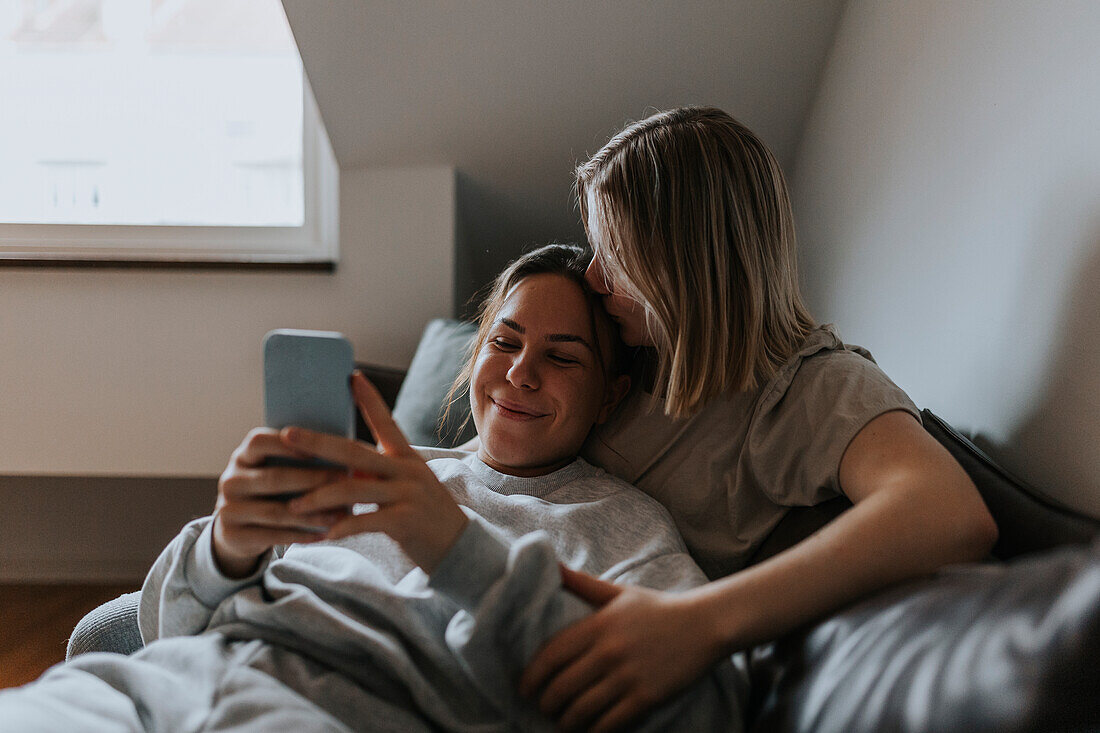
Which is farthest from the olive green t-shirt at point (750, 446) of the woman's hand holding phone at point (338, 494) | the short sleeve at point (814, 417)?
the woman's hand holding phone at point (338, 494)

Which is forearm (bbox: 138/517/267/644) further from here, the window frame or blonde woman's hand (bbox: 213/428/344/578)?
the window frame

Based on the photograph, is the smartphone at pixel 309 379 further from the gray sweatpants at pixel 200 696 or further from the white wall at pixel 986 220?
the white wall at pixel 986 220

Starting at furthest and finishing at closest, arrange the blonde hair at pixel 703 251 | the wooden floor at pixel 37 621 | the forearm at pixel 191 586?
the wooden floor at pixel 37 621 < the blonde hair at pixel 703 251 < the forearm at pixel 191 586

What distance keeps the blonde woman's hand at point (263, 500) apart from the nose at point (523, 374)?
1.28 ft

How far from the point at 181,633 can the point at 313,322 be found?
5.30ft

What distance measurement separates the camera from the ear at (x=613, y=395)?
118cm

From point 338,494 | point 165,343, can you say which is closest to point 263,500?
point 338,494

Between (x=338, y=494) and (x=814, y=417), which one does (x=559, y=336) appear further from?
(x=338, y=494)

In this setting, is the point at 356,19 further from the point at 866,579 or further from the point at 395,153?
the point at 866,579

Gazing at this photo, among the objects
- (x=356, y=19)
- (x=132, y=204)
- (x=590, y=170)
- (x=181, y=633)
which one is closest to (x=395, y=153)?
(x=356, y=19)

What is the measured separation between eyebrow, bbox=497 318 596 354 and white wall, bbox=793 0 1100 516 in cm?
50

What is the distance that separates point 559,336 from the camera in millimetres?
1088

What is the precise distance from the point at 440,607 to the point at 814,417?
1.53ft

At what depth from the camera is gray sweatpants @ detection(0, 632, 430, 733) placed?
60 centimetres
